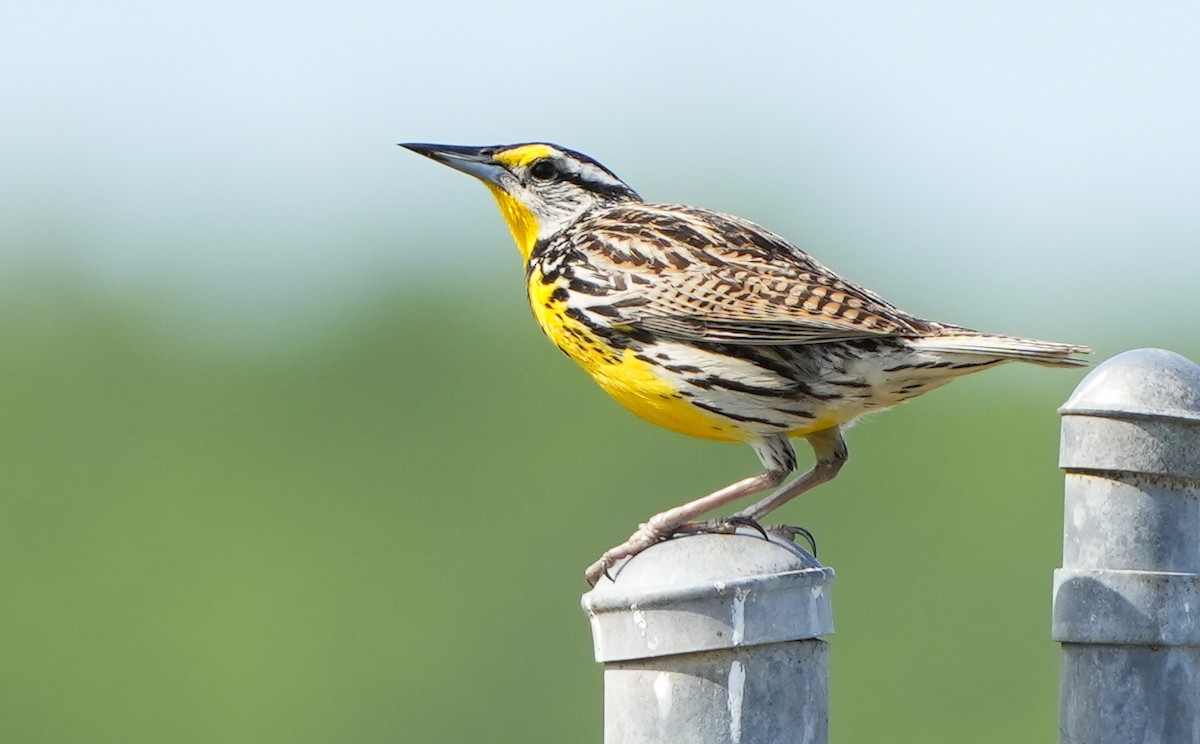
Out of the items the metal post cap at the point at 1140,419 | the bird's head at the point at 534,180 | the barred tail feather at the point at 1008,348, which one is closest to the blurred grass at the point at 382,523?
the bird's head at the point at 534,180

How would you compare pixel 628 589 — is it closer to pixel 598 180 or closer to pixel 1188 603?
pixel 1188 603

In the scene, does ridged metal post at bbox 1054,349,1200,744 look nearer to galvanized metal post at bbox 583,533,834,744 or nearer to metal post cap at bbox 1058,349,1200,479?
metal post cap at bbox 1058,349,1200,479

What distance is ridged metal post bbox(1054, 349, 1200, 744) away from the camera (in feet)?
A: 14.1

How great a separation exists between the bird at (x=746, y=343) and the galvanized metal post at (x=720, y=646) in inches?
51.5

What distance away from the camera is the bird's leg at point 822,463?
5820 millimetres

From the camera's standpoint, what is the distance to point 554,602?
34.0 meters

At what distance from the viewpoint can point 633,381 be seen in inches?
226

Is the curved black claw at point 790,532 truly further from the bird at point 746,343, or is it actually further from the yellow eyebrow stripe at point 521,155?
the yellow eyebrow stripe at point 521,155

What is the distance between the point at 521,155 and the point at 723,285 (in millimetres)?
1245

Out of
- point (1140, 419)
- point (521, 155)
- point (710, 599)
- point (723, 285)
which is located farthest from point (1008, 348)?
point (521, 155)

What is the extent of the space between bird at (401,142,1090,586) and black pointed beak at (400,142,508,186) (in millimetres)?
674

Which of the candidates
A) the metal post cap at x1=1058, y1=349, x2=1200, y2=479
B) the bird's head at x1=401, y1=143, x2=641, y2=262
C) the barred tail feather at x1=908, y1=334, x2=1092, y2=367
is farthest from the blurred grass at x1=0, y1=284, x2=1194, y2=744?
the metal post cap at x1=1058, y1=349, x2=1200, y2=479

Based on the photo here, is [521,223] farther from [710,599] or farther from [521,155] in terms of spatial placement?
[710,599]

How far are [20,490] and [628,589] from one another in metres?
35.0
